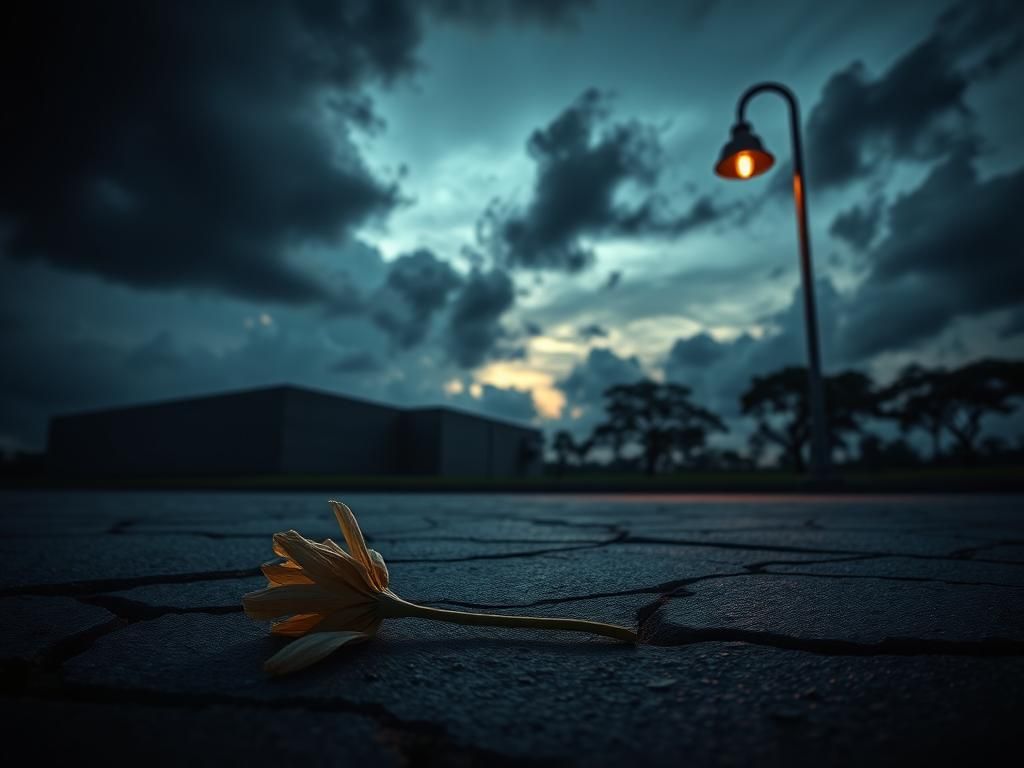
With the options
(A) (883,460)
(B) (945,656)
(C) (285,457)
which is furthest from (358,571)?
(A) (883,460)

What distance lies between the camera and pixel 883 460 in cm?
3116

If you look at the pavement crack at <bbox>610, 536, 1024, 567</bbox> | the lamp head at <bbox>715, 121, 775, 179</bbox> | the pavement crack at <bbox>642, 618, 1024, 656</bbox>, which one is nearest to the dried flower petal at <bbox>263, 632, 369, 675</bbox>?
the pavement crack at <bbox>642, 618, 1024, 656</bbox>

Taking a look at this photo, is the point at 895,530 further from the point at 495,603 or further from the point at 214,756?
the point at 214,756

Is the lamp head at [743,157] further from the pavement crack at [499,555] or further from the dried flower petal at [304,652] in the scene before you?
the dried flower petal at [304,652]

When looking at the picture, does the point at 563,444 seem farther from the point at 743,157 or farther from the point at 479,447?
the point at 743,157

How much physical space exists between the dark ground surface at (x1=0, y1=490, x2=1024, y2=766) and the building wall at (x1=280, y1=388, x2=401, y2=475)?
27334 mm

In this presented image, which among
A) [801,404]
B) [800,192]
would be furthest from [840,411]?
[800,192]

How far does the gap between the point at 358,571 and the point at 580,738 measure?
0.35 m

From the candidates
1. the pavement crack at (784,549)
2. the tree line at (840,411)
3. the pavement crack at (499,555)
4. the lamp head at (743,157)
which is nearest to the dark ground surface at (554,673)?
the pavement crack at (784,549)

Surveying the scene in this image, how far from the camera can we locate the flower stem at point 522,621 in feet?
2.36

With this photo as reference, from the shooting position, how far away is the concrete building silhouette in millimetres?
27172

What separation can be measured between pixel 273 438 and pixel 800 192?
24.9m

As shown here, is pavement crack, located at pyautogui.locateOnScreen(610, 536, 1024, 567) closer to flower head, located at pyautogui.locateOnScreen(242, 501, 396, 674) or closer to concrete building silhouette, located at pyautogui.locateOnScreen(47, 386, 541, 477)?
flower head, located at pyautogui.locateOnScreen(242, 501, 396, 674)

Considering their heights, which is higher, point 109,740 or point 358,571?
point 358,571
